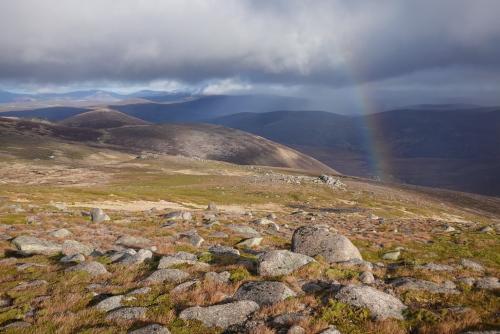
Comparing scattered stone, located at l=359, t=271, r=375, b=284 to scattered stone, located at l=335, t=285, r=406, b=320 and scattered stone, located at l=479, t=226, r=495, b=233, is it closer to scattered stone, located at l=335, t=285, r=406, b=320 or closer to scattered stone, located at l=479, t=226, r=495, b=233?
scattered stone, located at l=335, t=285, r=406, b=320

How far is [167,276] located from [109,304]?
13.6 ft

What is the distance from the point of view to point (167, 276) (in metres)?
20.1

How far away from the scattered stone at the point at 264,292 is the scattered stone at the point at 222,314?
2.34 ft

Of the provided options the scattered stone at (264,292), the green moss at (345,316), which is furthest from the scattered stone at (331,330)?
the scattered stone at (264,292)

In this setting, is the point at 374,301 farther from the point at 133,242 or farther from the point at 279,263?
the point at 133,242

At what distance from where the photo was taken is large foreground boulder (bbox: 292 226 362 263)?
24.9 meters

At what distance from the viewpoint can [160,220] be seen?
47.1 meters

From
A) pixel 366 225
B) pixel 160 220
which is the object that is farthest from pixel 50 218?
pixel 366 225

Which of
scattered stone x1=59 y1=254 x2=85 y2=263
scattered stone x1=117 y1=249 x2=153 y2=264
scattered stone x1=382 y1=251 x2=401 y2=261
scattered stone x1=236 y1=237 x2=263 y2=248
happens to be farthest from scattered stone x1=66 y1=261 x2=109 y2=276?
scattered stone x1=382 y1=251 x2=401 y2=261

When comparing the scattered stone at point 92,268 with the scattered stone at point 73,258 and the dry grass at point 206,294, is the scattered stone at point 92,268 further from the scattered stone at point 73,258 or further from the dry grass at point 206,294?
the dry grass at point 206,294

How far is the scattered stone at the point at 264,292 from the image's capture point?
16.4m

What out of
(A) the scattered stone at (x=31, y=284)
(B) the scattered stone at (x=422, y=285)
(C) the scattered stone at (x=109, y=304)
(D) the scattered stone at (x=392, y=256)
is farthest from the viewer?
(D) the scattered stone at (x=392, y=256)

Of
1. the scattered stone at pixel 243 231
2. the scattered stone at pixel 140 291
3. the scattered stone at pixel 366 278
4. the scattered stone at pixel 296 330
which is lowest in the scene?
the scattered stone at pixel 243 231

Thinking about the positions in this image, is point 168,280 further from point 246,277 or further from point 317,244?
point 317,244
